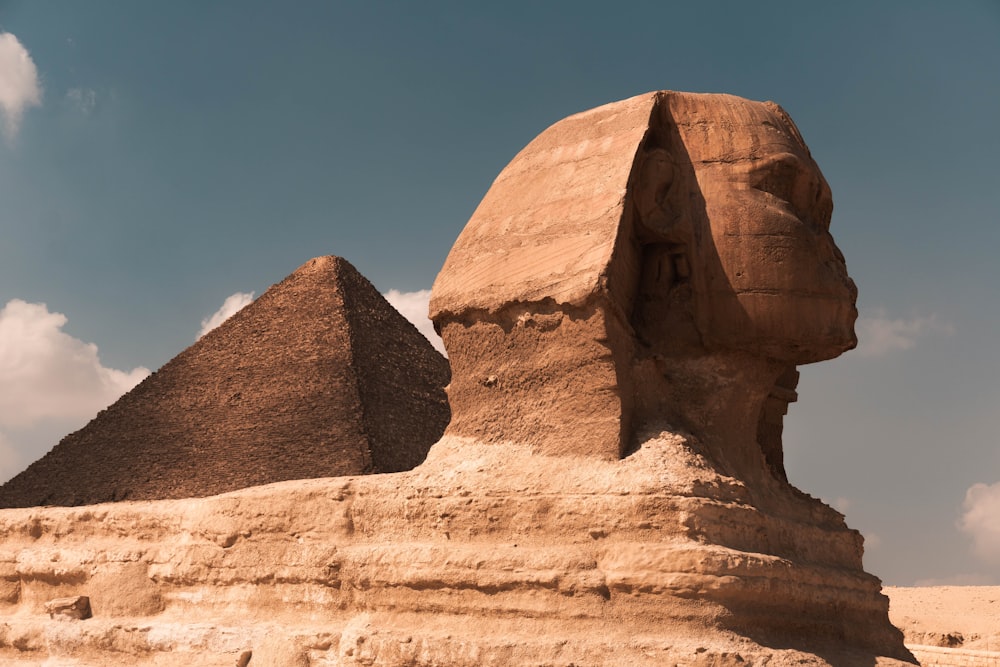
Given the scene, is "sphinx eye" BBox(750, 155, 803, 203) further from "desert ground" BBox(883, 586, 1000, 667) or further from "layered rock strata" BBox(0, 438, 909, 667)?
"desert ground" BBox(883, 586, 1000, 667)

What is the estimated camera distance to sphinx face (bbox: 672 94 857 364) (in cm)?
479

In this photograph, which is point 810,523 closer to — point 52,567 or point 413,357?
point 52,567

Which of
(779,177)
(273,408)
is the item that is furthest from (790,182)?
(273,408)

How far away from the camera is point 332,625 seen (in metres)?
4.73

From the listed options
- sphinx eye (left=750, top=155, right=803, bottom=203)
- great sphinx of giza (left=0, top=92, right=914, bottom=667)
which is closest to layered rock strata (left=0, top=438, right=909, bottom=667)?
great sphinx of giza (left=0, top=92, right=914, bottom=667)

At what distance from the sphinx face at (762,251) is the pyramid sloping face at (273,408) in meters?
62.3

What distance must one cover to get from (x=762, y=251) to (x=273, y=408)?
71.4 meters

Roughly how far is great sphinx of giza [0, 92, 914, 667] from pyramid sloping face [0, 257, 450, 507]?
6188cm

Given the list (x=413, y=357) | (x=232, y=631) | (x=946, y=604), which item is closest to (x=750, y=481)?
(x=232, y=631)

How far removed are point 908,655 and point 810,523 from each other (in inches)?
27.0

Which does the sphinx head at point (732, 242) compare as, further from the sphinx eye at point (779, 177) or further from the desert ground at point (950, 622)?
the desert ground at point (950, 622)

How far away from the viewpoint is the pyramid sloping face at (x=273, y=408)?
233 ft

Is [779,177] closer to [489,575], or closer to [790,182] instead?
[790,182]

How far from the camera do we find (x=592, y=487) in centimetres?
438
